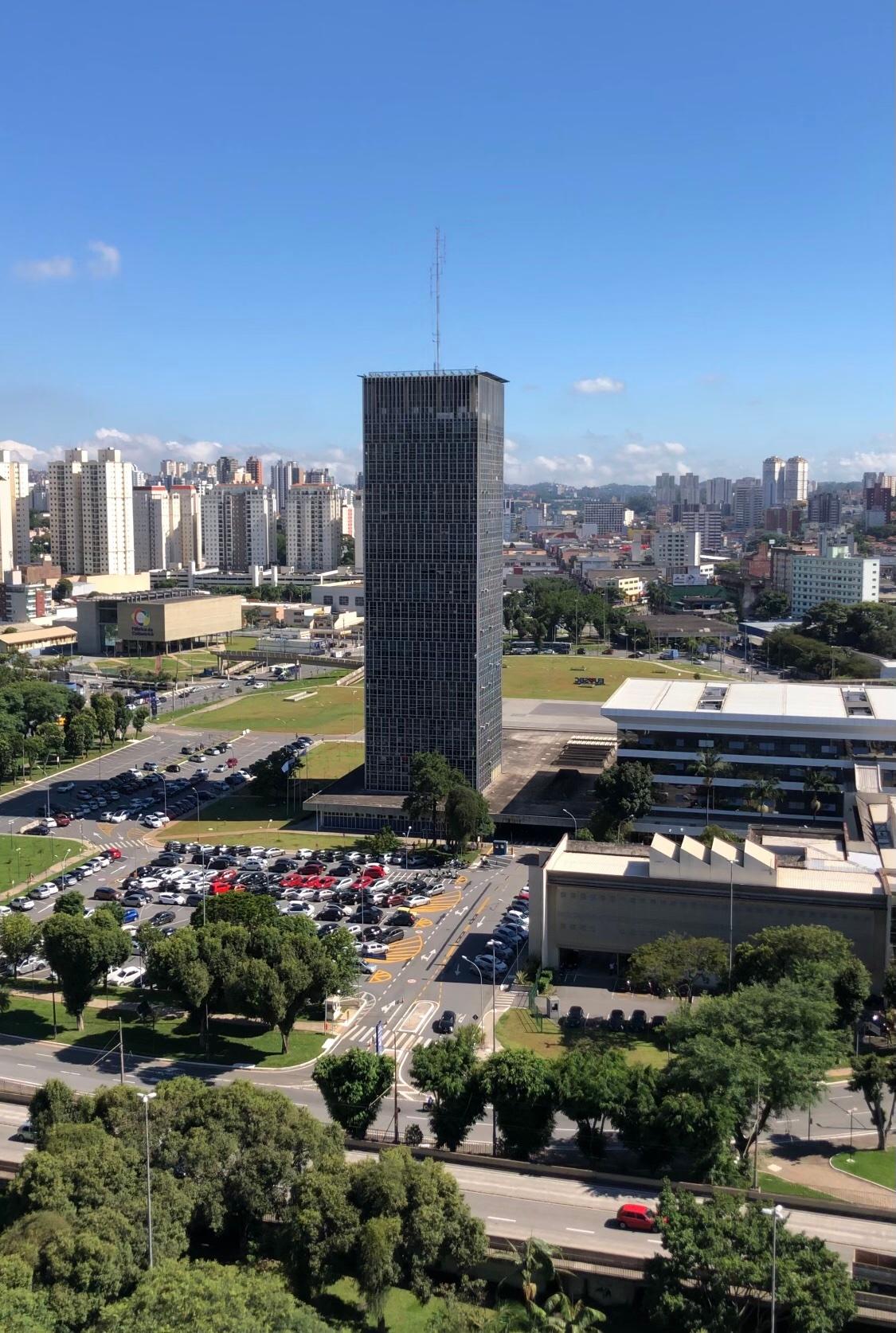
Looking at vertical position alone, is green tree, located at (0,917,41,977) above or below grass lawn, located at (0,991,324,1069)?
above

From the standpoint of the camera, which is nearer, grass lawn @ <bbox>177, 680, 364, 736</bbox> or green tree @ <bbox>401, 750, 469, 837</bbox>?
green tree @ <bbox>401, 750, 469, 837</bbox>

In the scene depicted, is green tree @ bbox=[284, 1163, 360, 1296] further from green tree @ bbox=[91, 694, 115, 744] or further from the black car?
green tree @ bbox=[91, 694, 115, 744]

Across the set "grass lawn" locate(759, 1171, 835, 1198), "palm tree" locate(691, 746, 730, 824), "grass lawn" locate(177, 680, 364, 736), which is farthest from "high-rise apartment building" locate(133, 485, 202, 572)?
"grass lawn" locate(759, 1171, 835, 1198)

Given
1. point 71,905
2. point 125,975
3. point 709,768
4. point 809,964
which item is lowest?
point 125,975

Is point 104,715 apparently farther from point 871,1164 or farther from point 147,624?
Answer: point 871,1164

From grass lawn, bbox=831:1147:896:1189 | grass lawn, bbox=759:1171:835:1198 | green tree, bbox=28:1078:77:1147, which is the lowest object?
grass lawn, bbox=831:1147:896:1189

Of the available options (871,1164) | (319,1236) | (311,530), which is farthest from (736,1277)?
(311,530)

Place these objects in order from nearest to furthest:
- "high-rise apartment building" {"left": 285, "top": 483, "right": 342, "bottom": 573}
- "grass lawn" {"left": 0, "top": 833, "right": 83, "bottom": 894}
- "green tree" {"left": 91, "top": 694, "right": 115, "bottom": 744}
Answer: "grass lawn" {"left": 0, "top": 833, "right": 83, "bottom": 894}, "green tree" {"left": 91, "top": 694, "right": 115, "bottom": 744}, "high-rise apartment building" {"left": 285, "top": 483, "right": 342, "bottom": 573}

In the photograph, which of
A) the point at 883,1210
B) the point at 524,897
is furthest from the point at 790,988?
the point at 524,897
